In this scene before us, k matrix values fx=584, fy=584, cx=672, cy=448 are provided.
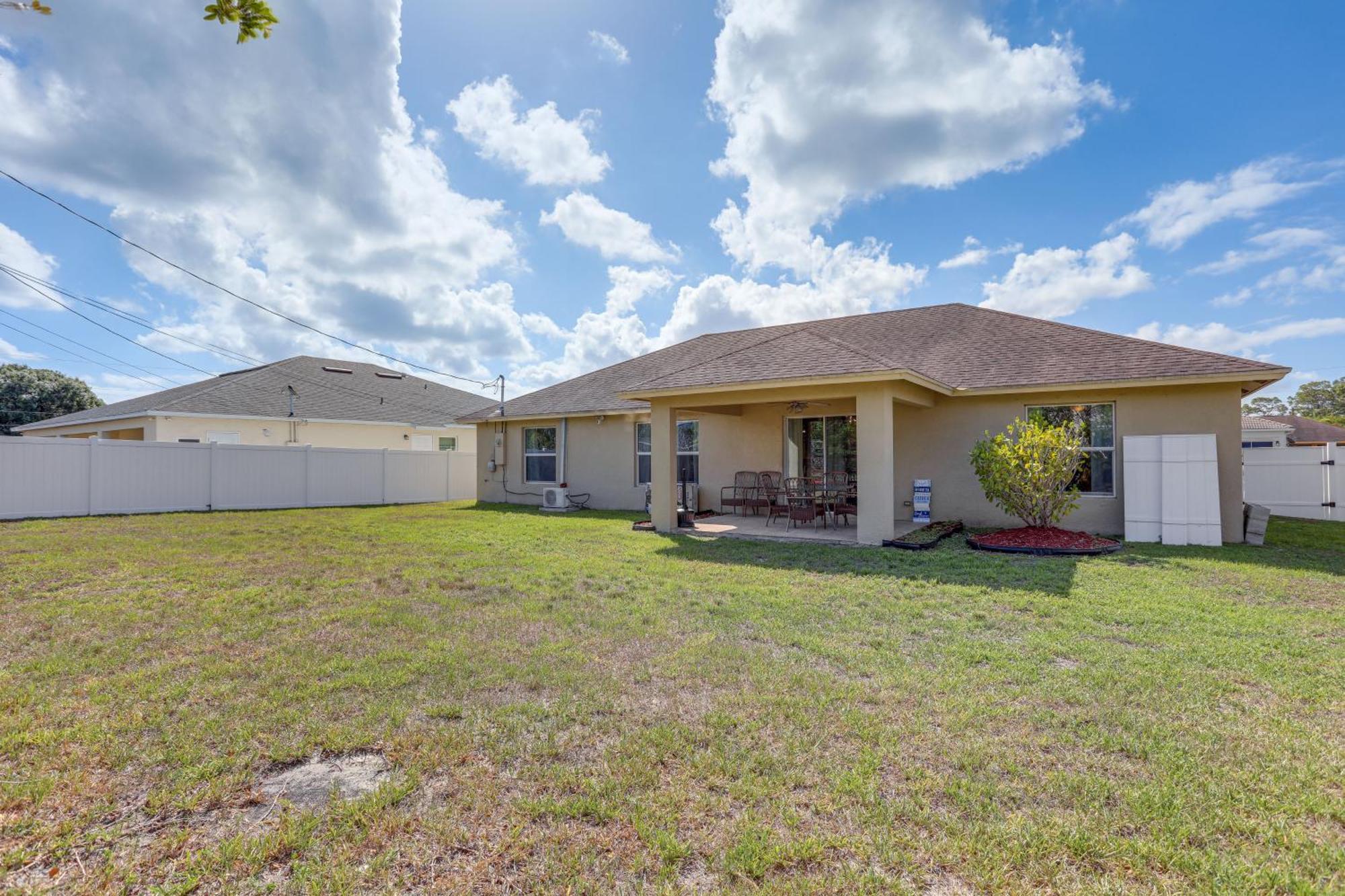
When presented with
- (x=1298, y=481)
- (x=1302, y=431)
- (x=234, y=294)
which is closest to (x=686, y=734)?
(x=1298, y=481)

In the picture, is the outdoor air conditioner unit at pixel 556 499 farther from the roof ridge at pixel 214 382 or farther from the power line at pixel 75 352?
the power line at pixel 75 352

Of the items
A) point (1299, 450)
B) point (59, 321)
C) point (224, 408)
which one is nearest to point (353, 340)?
point (224, 408)

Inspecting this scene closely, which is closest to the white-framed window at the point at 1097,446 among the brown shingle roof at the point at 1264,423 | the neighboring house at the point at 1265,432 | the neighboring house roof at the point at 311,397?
the neighboring house at the point at 1265,432

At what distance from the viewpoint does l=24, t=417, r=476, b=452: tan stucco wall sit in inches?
722

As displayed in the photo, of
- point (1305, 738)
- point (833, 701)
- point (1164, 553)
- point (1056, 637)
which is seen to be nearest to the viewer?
A: point (1305, 738)

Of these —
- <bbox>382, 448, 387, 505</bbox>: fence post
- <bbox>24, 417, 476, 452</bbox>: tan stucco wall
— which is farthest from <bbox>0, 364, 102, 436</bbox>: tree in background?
<bbox>382, 448, 387, 505</bbox>: fence post

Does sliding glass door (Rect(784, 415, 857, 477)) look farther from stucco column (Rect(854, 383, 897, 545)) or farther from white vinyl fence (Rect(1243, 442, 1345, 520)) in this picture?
white vinyl fence (Rect(1243, 442, 1345, 520))

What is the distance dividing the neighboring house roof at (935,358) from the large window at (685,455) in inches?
45.0

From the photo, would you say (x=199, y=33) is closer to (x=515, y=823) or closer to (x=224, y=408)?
(x=515, y=823)

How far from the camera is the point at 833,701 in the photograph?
3.45 m

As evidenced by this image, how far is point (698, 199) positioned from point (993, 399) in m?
7.93

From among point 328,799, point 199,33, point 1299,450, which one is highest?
point 199,33

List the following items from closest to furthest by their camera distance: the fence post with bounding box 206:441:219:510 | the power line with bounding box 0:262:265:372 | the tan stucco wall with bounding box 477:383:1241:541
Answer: the tan stucco wall with bounding box 477:383:1241:541, the fence post with bounding box 206:441:219:510, the power line with bounding box 0:262:265:372

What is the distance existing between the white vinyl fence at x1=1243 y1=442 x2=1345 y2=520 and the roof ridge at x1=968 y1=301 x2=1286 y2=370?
16.1 feet
